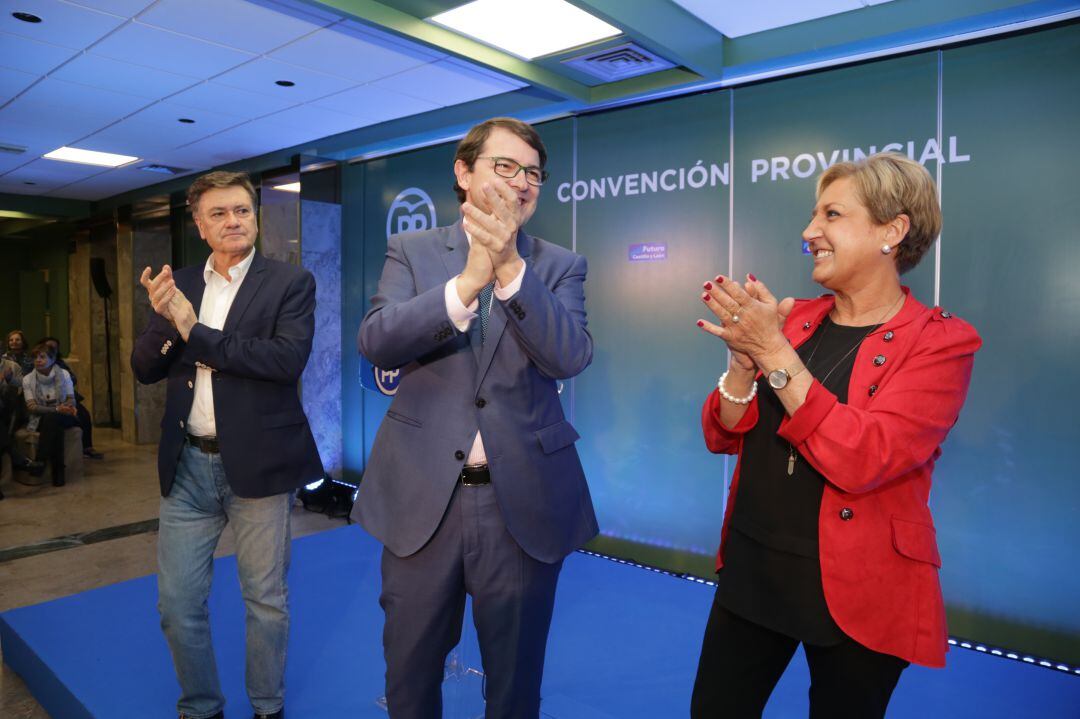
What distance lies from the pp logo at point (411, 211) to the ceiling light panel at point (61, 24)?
101 inches

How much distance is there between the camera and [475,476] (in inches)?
62.5

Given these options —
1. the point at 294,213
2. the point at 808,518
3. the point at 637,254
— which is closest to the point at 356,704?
the point at 808,518

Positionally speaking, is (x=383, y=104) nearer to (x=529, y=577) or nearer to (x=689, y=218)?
(x=689, y=218)

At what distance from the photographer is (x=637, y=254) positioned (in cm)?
487

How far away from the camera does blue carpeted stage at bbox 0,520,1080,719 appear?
2744mm

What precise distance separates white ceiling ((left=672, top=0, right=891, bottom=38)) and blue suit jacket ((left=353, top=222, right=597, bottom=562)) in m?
2.73

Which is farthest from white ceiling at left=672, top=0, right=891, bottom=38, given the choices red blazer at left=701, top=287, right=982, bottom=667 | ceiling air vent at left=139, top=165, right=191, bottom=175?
ceiling air vent at left=139, top=165, right=191, bottom=175

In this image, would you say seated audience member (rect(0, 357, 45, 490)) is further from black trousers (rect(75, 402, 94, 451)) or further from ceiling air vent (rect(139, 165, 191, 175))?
ceiling air vent (rect(139, 165, 191, 175))

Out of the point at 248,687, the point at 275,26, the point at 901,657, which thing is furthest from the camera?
the point at 275,26

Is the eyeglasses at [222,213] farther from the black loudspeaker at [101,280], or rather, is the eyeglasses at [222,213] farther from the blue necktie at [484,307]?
the black loudspeaker at [101,280]

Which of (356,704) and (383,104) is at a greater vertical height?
(383,104)

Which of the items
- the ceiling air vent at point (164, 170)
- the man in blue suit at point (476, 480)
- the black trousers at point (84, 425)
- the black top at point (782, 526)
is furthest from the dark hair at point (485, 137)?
the black trousers at point (84, 425)

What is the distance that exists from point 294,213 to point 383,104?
183 centimetres

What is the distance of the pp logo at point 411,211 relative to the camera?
20.4 feet
